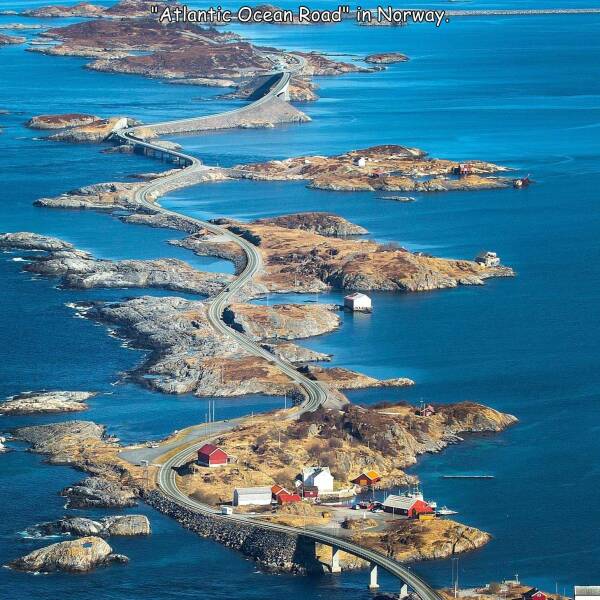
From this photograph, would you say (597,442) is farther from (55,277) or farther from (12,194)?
(12,194)

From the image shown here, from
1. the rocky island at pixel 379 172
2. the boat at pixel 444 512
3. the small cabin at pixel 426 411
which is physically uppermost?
the rocky island at pixel 379 172

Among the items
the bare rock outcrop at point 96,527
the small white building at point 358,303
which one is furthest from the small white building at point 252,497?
the small white building at point 358,303

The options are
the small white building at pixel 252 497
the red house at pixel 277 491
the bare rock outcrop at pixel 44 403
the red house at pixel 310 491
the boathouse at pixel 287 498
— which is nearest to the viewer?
the small white building at pixel 252 497

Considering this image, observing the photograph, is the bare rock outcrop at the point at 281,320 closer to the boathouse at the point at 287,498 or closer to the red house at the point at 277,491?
the red house at the point at 277,491

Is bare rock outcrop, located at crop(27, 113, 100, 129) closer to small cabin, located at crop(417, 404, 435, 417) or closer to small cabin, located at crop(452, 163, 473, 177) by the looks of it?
small cabin, located at crop(452, 163, 473, 177)

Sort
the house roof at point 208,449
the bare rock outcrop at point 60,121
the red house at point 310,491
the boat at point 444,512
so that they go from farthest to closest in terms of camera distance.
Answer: the bare rock outcrop at point 60,121 → the house roof at point 208,449 → the red house at point 310,491 → the boat at point 444,512

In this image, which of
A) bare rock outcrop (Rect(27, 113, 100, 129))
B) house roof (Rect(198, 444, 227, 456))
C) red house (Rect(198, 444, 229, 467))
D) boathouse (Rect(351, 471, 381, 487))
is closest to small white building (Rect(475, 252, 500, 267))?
boathouse (Rect(351, 471, 381, 487))
